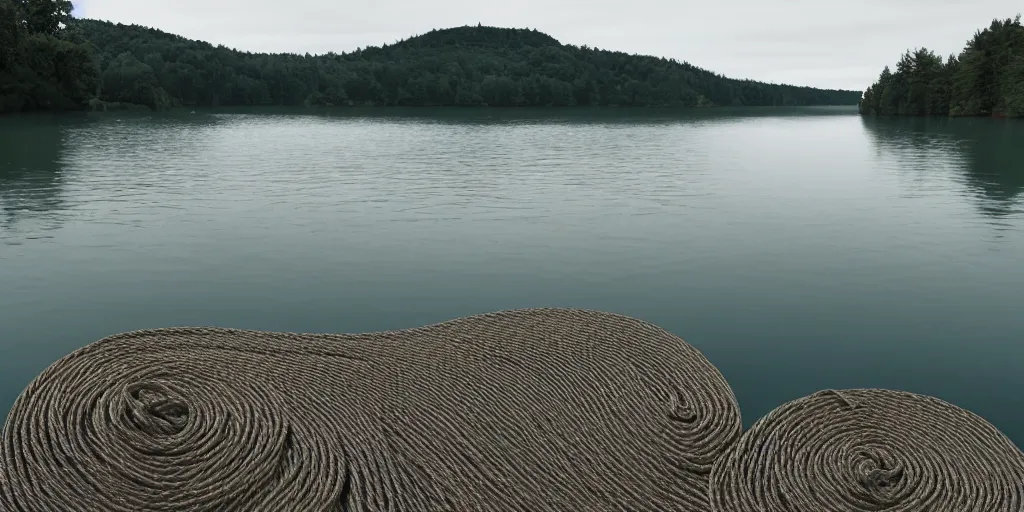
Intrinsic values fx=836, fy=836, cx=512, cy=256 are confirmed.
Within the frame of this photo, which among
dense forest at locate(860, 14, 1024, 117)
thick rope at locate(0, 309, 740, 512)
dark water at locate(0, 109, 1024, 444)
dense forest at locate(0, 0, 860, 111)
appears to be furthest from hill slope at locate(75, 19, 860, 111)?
thick rope at locate(0, 309, 740, 512)

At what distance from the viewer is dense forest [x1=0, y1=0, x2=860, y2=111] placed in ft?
165

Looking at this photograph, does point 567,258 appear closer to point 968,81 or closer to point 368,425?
point 368,425

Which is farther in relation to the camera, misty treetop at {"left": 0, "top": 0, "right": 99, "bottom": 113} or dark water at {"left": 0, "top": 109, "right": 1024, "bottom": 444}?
misty treetop at {"left": 0, "top": 0, "right": 99, "bottom": 113}

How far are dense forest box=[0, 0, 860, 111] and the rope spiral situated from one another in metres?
50.0

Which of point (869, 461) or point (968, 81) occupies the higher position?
point (968, 81)

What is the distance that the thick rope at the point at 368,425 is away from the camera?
4.35 meters

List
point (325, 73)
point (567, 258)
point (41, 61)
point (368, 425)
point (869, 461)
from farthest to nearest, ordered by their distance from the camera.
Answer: point (325, 73)
point (41, 61)
point (567, 258)
point (368, 425)
point (869, 461)

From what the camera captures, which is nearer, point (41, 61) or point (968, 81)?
point (41, 61)

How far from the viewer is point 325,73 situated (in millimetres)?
93500

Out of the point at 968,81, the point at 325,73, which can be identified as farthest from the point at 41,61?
the point at 968,81

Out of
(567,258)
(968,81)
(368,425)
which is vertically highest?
(968,81)

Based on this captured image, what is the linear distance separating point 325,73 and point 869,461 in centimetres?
9435

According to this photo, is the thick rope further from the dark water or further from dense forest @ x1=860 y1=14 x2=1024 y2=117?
dense forest @ x1=860 y1=14 x2=1024 y2=117

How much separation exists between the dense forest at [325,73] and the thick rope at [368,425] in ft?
156
